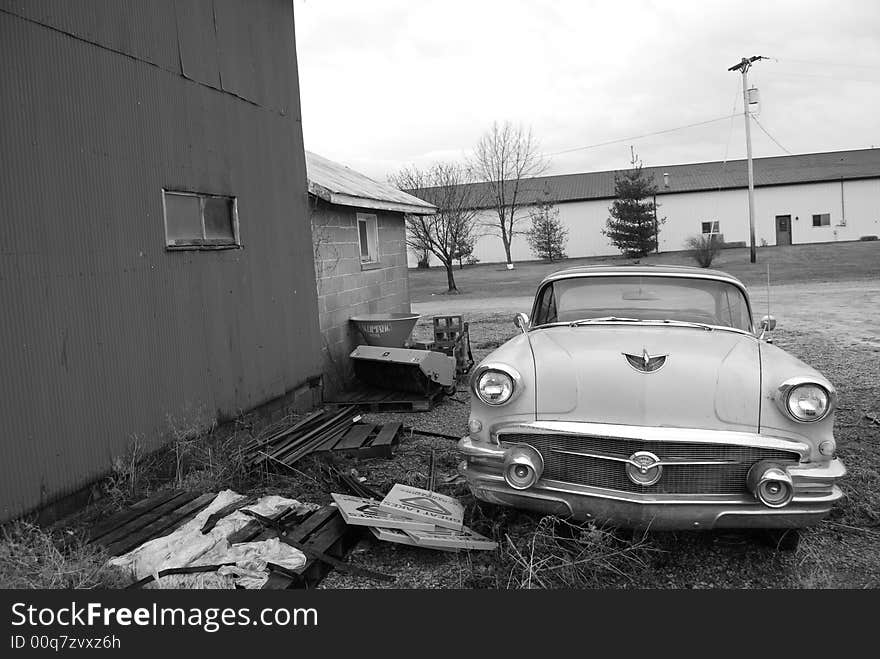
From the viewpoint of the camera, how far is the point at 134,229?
16.9 feet

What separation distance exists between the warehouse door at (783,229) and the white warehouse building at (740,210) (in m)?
0.07

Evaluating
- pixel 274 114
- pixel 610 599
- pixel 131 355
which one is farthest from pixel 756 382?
pixel 274 114

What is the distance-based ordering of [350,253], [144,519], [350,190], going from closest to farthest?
[144,519] → [350,190] → [350,253]

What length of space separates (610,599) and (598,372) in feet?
3.87

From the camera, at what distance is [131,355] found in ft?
16.7

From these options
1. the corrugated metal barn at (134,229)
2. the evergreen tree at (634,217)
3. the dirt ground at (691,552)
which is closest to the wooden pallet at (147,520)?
the corrugated metal barn at (134,229)

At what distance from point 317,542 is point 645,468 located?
72.5 inches

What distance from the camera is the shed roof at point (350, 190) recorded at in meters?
8.74

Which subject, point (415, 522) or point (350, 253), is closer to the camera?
point (415, 522)

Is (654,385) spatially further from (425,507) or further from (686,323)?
(425,507)

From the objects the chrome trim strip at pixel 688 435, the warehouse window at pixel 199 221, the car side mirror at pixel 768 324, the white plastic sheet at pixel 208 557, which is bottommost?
the white plastic sheet at pixel 208 557

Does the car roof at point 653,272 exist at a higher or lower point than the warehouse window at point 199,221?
lower

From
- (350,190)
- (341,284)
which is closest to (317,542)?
(341,284)

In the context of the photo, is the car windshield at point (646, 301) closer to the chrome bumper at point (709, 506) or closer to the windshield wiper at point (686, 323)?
the windshield wiper at point (686, 323)
